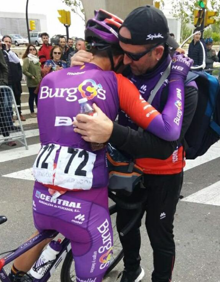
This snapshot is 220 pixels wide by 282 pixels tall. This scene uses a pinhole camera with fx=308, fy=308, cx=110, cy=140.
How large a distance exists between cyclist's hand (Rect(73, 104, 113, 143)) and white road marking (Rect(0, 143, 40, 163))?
4.41m

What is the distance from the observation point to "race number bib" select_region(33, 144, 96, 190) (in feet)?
4.88

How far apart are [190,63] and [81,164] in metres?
0.85

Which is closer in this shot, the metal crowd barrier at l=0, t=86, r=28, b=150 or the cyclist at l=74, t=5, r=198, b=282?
the cyclist at l=74, t=5, r=198, b=282

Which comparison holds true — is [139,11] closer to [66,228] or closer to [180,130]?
[180,130]

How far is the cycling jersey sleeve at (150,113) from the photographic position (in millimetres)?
1493

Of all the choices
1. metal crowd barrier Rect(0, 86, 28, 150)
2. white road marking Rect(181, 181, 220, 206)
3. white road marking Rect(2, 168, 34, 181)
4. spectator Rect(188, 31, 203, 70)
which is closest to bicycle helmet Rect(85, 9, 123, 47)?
white road marking Rect(181, 181, 220, 206)

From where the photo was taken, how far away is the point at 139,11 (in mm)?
1535

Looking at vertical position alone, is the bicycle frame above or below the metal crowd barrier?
above

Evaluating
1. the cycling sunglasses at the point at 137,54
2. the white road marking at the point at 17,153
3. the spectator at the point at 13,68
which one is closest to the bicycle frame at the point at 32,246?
the cycling sunglasses at the point at 137,54

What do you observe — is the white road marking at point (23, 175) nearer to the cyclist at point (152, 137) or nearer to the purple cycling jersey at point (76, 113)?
the cyclist at point (152, 137)

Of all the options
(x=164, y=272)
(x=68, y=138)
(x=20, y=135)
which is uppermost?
(x=68, y=138)

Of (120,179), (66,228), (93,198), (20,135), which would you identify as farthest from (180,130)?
(20,135)

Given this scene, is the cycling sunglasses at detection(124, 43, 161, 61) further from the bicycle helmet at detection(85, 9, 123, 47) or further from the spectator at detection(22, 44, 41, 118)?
the spectator at detection(22, 44, 41, 118)

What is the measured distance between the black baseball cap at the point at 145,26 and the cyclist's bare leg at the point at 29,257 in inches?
48.9
